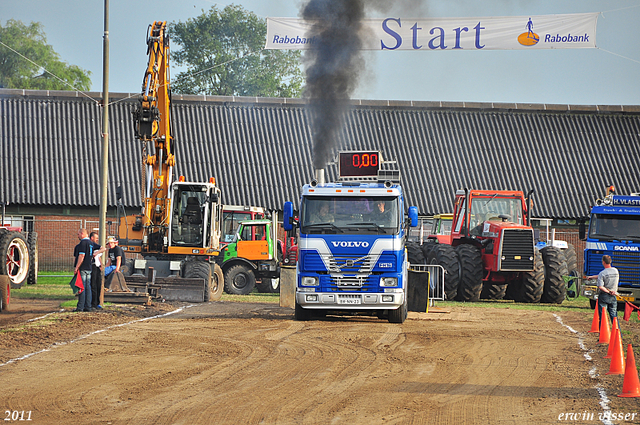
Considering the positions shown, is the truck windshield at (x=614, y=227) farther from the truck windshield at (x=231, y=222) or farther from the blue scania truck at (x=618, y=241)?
the truck windshield at (x=231, y=222)

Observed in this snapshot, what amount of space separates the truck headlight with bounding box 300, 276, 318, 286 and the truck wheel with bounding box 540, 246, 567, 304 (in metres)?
9.90

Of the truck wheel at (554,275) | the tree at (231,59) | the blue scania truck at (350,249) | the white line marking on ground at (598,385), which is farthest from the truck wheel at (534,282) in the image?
the tree at (231,59)

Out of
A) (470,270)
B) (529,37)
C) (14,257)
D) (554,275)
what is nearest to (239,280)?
(14,257)

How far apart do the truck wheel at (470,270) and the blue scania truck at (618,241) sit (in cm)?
294

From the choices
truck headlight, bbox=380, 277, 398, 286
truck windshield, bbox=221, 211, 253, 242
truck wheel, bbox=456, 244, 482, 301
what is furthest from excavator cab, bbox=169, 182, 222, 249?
truck headlight, bbox=380, 277, 398, 286

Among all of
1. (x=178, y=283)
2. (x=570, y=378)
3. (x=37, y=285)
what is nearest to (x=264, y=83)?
(x=37, y=285)

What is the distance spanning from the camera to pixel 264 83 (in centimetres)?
6112

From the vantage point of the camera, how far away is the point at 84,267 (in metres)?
16.4

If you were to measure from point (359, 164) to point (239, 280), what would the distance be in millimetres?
8864

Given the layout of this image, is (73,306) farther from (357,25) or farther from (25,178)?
(25,178)

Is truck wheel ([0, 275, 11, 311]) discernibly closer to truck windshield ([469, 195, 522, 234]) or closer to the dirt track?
the dirt track

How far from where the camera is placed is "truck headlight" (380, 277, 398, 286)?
49.6ft

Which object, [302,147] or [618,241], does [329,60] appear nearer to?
[618,241]

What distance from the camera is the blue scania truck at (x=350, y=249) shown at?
1510 cm
